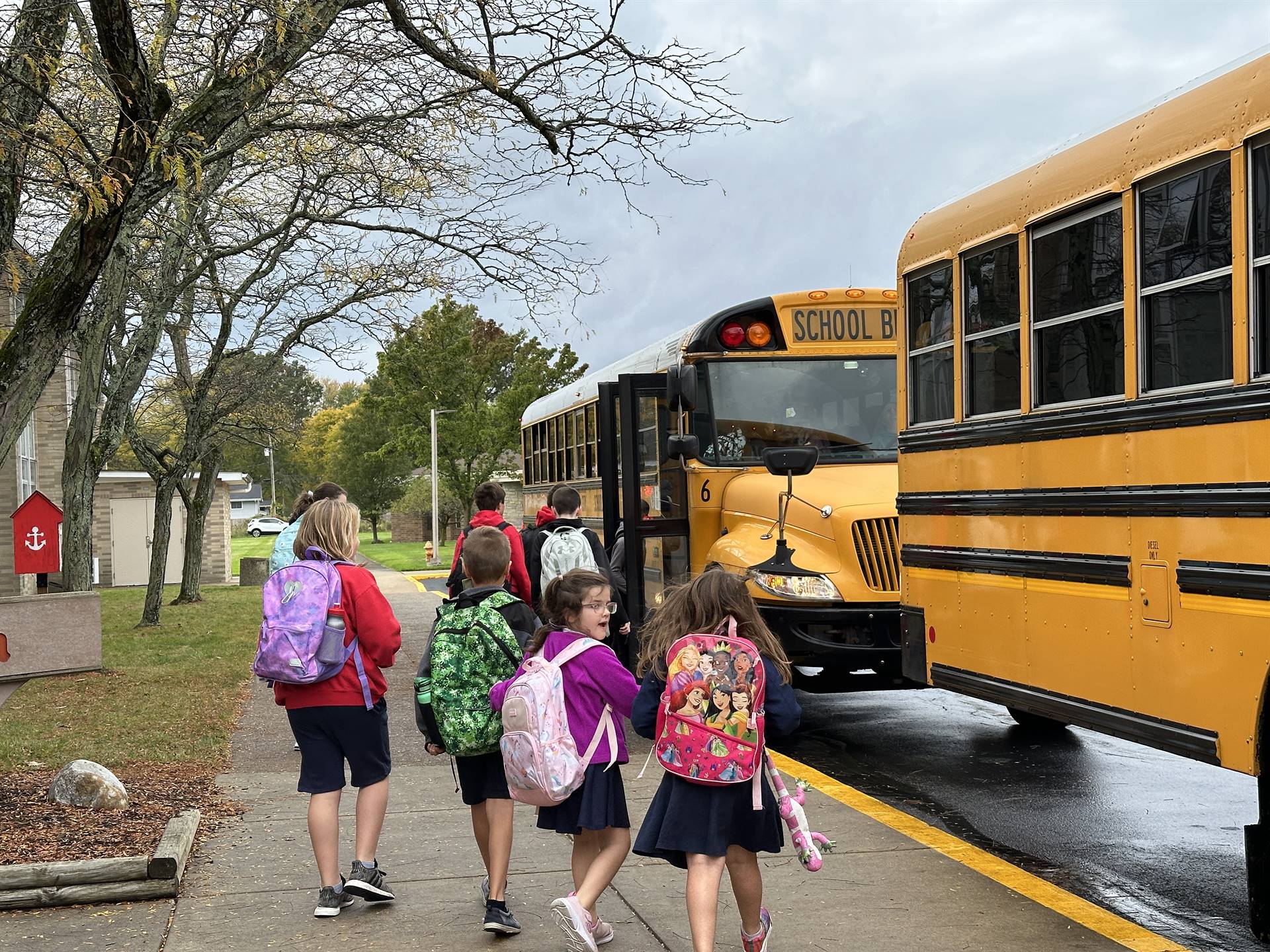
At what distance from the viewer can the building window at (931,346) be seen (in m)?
6.67

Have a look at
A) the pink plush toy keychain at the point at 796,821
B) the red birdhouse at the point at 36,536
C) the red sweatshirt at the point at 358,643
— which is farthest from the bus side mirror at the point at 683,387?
the red birdhouse at the point at 36,536

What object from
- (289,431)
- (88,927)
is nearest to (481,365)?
(289,431)

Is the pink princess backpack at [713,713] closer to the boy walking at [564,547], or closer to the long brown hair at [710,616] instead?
the long brown hair at [710,616]

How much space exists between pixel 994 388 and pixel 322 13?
4.11 m

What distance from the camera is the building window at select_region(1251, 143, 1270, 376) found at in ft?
14.2

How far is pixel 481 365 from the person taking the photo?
149 feet

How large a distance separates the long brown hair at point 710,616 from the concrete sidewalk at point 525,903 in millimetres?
1147

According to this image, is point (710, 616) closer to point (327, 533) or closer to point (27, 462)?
point (327, 533)

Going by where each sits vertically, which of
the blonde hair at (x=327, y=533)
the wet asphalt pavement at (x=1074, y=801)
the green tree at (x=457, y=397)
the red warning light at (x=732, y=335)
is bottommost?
the wet asphalt pavement at (x=1074, y=801)

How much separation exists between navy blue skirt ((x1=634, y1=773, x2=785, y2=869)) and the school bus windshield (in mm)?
5974

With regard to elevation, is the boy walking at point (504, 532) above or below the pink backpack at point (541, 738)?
above

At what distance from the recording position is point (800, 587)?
28.9ft

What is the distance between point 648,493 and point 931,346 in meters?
4.39

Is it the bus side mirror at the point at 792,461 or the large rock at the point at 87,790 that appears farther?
the bus side mirror at the point at 792,461
